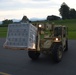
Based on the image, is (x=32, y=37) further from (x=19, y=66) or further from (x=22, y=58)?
(x=22, y=58)

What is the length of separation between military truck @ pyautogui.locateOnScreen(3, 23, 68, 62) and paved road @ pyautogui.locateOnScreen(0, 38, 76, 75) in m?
0.48

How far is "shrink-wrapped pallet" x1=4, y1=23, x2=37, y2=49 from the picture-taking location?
12.7m

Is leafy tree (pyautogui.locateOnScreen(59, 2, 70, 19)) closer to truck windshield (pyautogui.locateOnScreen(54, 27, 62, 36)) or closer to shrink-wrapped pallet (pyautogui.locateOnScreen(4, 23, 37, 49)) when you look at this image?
truck windshield (pyautogui.locateOnScreen(54, 27, 62, 36))

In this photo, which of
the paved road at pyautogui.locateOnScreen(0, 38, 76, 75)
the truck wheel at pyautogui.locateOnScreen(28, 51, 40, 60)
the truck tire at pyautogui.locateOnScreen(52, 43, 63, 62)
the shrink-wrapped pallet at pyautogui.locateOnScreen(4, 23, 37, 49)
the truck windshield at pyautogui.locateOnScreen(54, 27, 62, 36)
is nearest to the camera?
the paved road at pyautogui.locateOnScreen(0, 38, 76, 75)

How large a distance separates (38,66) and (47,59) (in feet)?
5.41

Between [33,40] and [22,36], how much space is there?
58 centimetres

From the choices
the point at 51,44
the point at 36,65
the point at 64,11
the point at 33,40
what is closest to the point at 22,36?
the point at 33,40

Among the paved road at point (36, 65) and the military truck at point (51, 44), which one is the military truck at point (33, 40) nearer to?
the military truck at point (51, 44)

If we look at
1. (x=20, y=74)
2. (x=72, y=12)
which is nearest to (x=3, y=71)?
(x=20, y=74)

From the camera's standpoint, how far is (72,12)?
11612 centimetres

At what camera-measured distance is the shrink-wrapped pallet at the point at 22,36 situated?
12.7 meters

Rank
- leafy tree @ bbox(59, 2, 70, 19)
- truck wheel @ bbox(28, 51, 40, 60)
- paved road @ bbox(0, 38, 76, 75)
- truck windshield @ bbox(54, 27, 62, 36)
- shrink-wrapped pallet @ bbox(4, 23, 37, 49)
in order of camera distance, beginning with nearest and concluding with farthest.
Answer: paved road @ bbox(0, 38, 76, 75), shrink-wrapped pallet @ bbox(4, 23, 37, 49), truck wheel @ bbox(28, 51, 40, 60), truck windshield @ bbox(54, 27, 62, 36), leafy tree @ bbox(59, 2, 70, 19)

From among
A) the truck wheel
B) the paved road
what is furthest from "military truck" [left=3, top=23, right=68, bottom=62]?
the paved road

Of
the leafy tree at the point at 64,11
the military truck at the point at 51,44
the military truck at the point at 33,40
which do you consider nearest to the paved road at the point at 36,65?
the military truck at the point at 51,44
